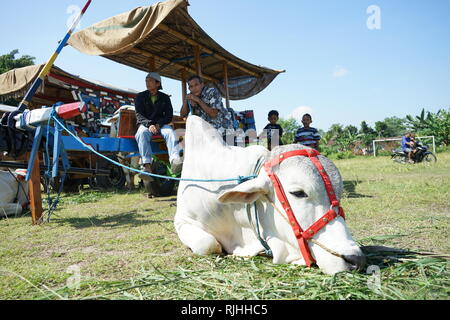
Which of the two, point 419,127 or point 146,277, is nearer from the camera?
point 146,277

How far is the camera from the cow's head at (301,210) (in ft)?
A: 5.16

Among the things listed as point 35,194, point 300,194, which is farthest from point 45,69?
point 300,194

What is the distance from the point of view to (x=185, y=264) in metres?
2.15

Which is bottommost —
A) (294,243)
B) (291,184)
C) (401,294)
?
(401,294)

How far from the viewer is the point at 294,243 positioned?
1804 mm

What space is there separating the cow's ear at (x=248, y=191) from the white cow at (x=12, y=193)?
14.0 feet

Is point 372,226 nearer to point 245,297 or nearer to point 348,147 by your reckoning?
point 245,297

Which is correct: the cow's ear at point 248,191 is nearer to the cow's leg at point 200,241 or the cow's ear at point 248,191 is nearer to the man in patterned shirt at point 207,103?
the cow's leg at point 200,241

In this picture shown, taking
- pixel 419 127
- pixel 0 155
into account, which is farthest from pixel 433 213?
pixel 419 127

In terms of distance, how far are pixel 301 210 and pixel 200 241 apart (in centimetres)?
88

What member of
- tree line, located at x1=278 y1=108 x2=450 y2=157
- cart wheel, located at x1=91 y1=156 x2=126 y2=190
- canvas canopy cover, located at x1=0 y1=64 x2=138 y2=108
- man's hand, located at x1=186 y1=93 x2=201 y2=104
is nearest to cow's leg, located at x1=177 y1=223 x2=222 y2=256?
man's hand, located at x1=186 y1=93 x2=201 y2=104

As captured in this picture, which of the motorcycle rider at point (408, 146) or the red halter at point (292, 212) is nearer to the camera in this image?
the red halter at point (292, 212)

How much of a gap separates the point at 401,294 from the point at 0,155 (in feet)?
16.3

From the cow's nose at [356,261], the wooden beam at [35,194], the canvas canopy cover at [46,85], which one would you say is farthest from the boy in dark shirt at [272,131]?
the canvas canopy cover at [46,85]
